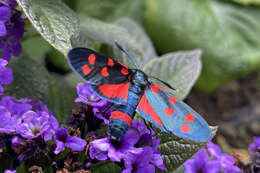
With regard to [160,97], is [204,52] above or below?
below

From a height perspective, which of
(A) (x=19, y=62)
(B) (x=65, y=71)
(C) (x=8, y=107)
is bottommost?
(B) (x=65, y=71)

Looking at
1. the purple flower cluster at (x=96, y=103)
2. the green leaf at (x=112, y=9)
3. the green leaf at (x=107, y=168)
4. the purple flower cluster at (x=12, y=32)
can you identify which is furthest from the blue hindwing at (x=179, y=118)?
the green leaf at (x=112, y=9)

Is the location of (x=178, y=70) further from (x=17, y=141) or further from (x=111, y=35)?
(x=17, y=141)

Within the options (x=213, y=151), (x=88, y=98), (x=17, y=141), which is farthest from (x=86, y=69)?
(x=213, y=151)

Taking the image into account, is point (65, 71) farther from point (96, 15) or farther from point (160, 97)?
point (160, 97)

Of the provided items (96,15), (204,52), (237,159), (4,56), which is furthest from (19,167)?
(204,52)

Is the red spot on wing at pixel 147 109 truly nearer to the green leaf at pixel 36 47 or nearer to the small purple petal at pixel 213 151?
the small purple petal at pixel 213 151

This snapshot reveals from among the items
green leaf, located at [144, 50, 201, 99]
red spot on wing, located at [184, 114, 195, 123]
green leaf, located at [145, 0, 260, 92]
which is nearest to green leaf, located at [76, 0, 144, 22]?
green leaf, located at [145, 0, 260, 92]
